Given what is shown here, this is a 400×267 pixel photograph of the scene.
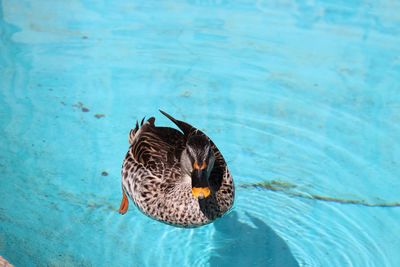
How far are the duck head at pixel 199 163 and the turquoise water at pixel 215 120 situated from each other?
705 mm

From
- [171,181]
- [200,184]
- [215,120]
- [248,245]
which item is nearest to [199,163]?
[200,184]

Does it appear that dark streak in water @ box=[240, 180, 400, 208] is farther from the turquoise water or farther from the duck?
the duck

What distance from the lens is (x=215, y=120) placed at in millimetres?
5680

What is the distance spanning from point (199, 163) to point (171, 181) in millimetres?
616

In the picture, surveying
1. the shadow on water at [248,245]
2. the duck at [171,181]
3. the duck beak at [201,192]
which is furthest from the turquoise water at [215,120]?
the duck beak at [201,192]

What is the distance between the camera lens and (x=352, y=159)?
17.4ft

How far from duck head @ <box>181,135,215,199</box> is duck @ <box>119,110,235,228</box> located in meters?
0.04

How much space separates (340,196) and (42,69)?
325 cm

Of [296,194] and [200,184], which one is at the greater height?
[200,184]

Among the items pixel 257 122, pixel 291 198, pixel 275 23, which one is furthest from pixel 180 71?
pixel 291 198

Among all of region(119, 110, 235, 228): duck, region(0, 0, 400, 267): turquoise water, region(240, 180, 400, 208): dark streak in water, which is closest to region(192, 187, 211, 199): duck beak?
region(119, 110, 235, 228): duck

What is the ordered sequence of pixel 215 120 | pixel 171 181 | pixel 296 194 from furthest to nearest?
pixel 215 120, pixel 296 194, pixel 171 181

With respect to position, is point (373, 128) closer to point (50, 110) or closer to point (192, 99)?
point (192, 99)

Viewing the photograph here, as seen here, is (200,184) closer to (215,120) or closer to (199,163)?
(199,163)
